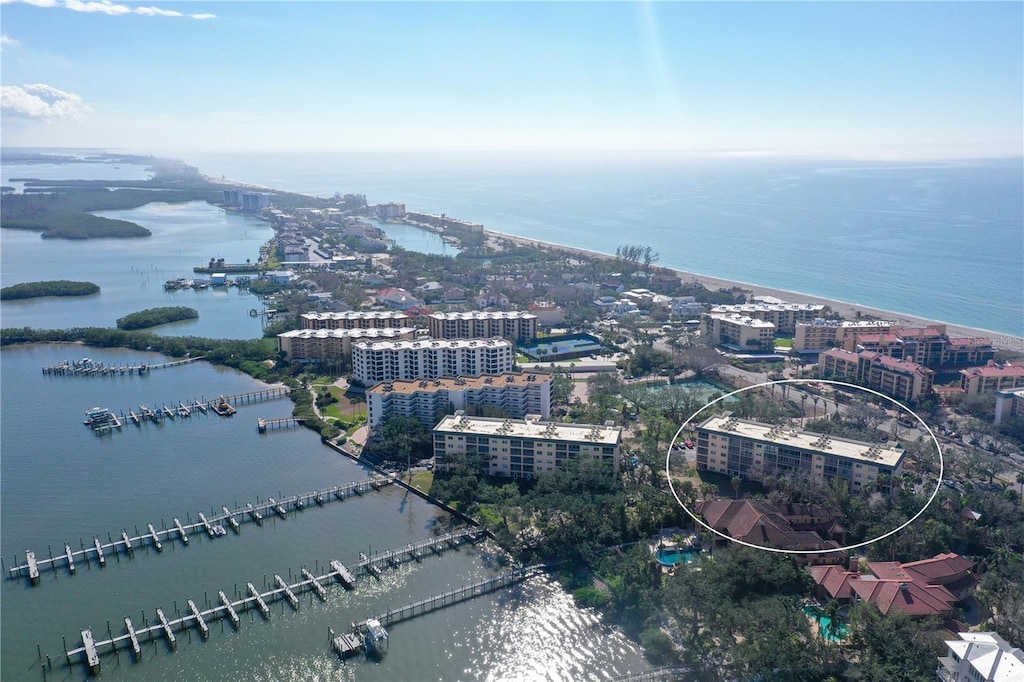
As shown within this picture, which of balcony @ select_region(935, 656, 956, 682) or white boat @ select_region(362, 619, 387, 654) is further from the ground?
balcony @ select_region(935, 656, 956, 682)

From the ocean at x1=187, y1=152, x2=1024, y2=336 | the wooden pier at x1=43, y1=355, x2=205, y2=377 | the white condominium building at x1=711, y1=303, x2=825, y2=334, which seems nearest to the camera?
the wooden pier at x1=43, y1=355, x2=205, y2=377

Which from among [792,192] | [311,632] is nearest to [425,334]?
[311,632]

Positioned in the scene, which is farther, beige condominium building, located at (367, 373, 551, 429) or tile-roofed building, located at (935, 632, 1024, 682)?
beige condominium building, located at (367, 373, 551, 429)

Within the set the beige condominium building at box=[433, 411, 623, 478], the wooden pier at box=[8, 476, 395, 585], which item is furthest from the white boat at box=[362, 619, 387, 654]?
the beige condominium building at box=[433, 411, 623, 478]

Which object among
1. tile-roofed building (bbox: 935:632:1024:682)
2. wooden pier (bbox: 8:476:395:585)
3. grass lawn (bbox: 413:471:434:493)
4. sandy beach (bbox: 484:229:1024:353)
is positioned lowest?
wooden pier (bbox: 8:476:395:585)

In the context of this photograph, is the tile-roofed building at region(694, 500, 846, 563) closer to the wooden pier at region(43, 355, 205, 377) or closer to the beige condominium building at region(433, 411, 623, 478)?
the beige condominium building at region(433, 411, 623, 478)

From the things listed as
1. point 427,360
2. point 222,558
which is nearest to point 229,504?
point 222,558

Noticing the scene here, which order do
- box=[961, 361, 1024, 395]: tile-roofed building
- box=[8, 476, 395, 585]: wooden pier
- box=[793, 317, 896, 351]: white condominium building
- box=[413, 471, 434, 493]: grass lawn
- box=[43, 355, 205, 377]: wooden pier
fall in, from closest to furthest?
1. box=[8, 476, 395, 585]: wooden pier
2. box=[413, 471, 434, 493]: grass lawn
3. box=[961, 361, 1024, 395]: tile-roofed building
4. box=[43, 355, 205, 377]: wooden pier
5. box=[793, 317, 896, 351]: white condominium building

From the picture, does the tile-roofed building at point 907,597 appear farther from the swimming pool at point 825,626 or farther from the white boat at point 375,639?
the white boat at point 375,639
